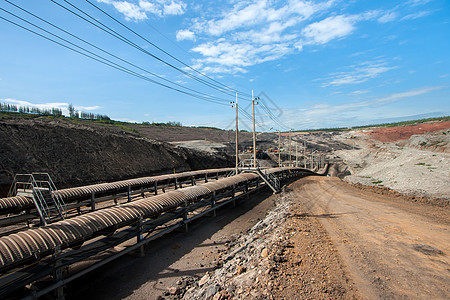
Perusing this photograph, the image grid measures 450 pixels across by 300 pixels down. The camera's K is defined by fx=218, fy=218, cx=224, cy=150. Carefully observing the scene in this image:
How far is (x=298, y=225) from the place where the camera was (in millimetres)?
12227

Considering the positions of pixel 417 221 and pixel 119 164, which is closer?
pixel 417 221

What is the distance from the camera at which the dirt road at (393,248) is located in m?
6.44

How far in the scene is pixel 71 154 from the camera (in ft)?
91.4

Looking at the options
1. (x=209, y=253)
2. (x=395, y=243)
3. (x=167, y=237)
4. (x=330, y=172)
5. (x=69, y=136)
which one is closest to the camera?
(x=395, y=243)

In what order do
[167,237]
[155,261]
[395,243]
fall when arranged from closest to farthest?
[395,243]
[155,261]
[167,237]

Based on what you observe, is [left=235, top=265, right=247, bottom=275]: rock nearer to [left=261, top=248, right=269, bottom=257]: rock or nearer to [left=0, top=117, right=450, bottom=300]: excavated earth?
[left=0, top=117, right=450, bottom=300]: excavated earth

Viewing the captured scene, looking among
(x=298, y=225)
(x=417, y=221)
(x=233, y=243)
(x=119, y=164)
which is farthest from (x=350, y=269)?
(x=119, y=164)

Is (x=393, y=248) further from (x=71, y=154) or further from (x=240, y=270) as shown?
(x=71, y=154)

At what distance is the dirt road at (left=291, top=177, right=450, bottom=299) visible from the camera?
6.44 metres

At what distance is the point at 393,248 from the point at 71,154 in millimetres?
32793

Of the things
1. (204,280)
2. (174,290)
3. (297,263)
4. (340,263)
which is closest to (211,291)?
(204,280)

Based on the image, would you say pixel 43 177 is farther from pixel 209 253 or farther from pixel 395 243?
pixel 395 243

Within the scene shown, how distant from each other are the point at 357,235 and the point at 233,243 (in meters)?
6.26

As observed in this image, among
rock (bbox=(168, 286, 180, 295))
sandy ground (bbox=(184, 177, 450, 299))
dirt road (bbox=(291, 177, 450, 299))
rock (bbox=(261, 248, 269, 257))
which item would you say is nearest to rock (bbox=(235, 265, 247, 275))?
sandy ground (bbox=(184, 177, 450, 299))
